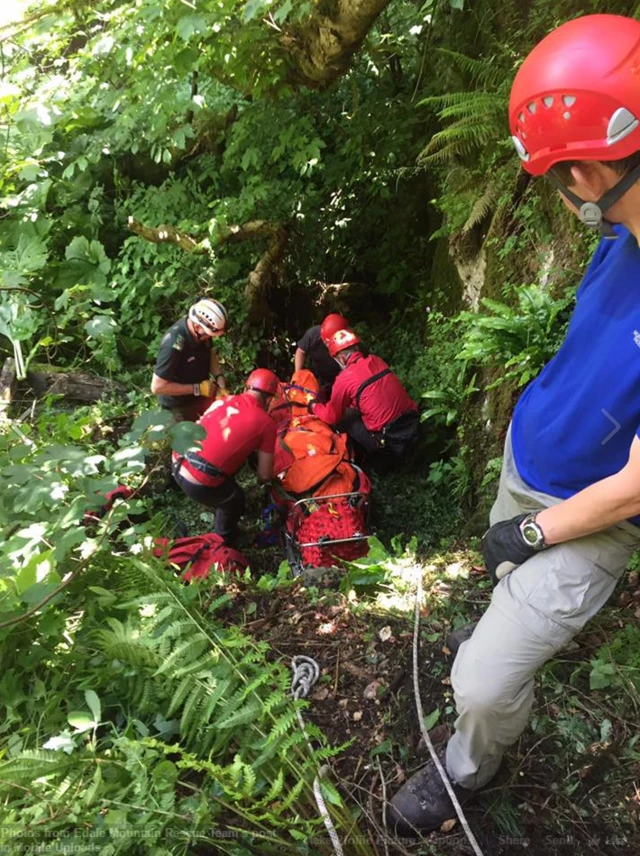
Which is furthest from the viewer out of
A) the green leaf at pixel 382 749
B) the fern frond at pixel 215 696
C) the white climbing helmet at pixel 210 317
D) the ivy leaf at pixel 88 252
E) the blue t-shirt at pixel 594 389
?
the white climbing helmet at pixel 210 317

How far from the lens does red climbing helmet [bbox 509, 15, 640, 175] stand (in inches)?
67.2

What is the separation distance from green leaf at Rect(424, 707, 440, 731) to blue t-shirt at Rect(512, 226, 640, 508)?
1.28 meters

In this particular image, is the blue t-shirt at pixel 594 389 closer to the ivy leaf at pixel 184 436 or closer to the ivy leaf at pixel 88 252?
the ivy leaf at pixel 184 436

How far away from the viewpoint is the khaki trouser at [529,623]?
6.69 feet

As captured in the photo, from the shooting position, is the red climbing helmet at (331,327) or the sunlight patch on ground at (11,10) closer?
the sunlight patch on ground at (11,10)

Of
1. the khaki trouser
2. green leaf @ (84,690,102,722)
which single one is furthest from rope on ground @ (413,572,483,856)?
green leaf @ (84,690,102,722)

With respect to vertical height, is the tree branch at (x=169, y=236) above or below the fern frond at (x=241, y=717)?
above

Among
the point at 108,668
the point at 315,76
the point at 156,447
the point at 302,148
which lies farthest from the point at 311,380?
the point at 108,668

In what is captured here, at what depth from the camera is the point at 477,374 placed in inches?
217

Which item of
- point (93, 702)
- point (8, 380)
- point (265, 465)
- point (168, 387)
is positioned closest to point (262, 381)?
point (265, 465)

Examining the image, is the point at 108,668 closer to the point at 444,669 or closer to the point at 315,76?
the point at 444,669

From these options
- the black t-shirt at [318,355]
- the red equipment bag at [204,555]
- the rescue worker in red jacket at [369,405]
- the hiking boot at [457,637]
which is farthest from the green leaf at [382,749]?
the black t-shirt at [318,355]

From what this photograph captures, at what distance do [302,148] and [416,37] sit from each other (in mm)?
2249

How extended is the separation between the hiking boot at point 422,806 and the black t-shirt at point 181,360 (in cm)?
498
